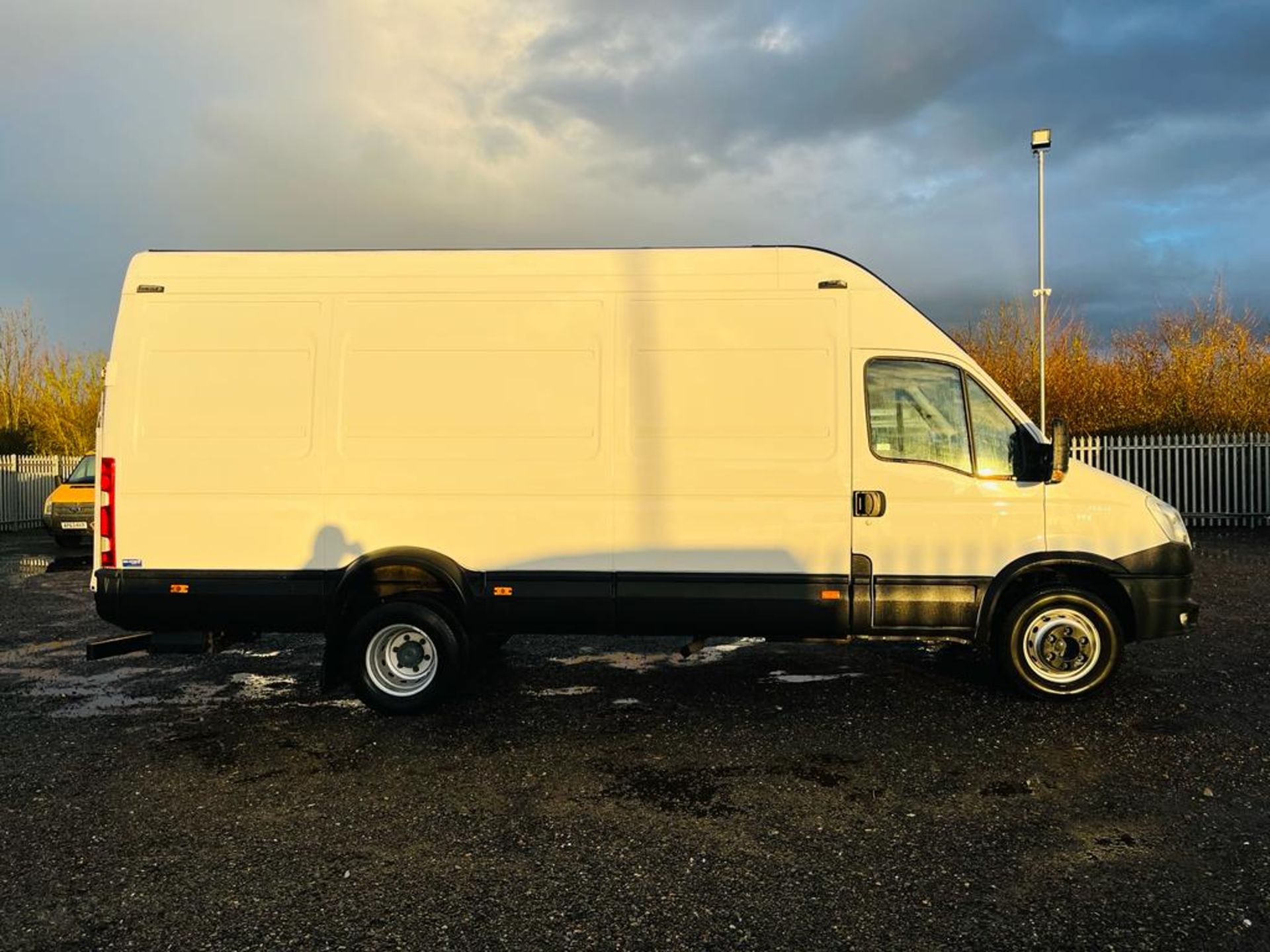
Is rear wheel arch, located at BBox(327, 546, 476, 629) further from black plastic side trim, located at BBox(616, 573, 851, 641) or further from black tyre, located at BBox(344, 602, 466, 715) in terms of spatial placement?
black plastic side trim, located at BBox(616, 573, 851, 641)

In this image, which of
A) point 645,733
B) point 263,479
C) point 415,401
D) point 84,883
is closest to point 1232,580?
point 645,733

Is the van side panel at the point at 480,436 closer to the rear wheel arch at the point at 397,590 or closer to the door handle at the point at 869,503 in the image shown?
the rear wheel arch at the point at 397,590

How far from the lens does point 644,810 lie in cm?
410

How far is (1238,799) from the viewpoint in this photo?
414 cm

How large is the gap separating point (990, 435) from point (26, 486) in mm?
22084

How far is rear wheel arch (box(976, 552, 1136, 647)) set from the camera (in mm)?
5430

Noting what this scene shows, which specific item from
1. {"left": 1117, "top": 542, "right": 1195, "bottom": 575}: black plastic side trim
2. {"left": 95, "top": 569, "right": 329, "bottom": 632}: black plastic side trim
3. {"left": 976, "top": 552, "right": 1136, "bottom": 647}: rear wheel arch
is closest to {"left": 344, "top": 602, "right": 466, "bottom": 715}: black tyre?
{"left": 95, "top": 569, "right": 329, "bottom": 632}: black plastic side trim

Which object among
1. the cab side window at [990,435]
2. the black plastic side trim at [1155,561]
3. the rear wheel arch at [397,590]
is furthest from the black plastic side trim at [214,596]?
the black plastic side trim at [1155,561]

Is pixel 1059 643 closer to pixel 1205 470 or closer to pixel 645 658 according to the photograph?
pixel 645 658

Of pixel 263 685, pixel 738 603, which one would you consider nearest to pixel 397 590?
pixel 263 685

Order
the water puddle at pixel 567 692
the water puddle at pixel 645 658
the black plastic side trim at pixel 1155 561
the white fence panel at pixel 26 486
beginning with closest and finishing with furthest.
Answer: the black plastic side trim at pixel 1155 561
the water puddle at pixel 567 692
the water puddle at pixel 645 658
the white fence panel at pixel 26 486

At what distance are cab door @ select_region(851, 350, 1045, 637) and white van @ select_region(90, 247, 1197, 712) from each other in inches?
0.6

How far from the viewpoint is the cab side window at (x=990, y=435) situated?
17.9 ft

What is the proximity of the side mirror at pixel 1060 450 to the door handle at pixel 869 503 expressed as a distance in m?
1.04
